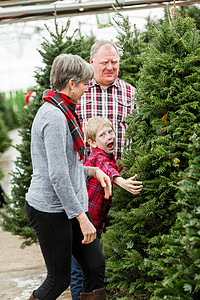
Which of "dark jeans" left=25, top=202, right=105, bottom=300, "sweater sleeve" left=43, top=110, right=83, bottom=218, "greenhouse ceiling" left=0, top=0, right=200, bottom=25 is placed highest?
"greenhouse ceiling" left=0, top=0, right=200, bottom=25

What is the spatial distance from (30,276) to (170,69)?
10.0 ft

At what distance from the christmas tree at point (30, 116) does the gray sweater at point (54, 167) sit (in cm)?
255

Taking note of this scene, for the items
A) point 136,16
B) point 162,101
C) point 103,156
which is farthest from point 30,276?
point 136,16

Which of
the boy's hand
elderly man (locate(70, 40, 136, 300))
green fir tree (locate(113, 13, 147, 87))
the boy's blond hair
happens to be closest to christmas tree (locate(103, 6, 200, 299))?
the boy's hand

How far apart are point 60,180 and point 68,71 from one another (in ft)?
2.22

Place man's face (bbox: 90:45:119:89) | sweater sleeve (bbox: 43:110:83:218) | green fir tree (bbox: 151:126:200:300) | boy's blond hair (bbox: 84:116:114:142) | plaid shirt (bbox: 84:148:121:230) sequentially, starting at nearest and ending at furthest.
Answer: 1. green fir tree (bbox: 151:126:200:300)
2. sweater sleeve (bbox: 43:110:83:218)
3. plaid shirt (bbox: 84:148:121:230)
4. boy's blond hair (bbox: 84:116:114:142)
5. man's face (bbox: 90:45:119:89)

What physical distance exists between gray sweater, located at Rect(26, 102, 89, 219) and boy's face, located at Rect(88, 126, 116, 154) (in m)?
0.70

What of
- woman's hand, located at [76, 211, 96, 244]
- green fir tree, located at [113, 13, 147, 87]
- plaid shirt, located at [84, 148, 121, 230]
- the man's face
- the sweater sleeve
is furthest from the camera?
green fir tree, located at [113, 13, 147, 87]

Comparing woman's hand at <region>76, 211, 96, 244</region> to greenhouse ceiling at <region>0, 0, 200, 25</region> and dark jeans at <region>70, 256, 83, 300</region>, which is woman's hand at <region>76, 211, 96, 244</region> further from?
greenhouse ceiling at <region>0, 0, 200, 25</region>

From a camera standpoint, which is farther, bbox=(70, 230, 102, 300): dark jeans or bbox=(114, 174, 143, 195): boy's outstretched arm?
bbox=(70, 230, 102, 300): dark jeans

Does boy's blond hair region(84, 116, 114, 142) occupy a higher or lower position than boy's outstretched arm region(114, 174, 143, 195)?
higher

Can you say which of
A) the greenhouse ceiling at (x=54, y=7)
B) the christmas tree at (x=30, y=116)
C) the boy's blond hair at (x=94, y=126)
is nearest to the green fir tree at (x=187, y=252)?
the boy's blond hair at (x=94, y=126)

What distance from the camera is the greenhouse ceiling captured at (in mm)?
5109

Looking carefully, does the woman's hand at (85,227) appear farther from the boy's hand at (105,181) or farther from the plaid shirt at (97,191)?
the plaid shirt at (97,191)
